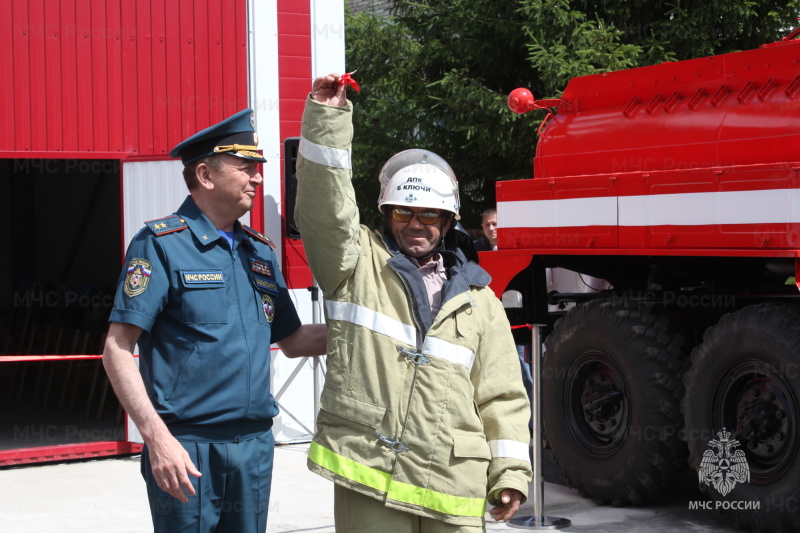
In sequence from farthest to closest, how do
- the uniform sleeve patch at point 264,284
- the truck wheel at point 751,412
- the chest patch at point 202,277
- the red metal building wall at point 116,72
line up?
the red metal building wall at point 116,72, the truck wheel at point 751,412, the uniform sleeve patch at point 264,284, the chest patch at point 202,277

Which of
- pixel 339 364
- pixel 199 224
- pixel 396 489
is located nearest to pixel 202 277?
pixel 199 224

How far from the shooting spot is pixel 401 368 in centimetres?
341

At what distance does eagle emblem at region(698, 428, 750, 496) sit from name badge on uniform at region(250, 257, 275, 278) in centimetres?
374

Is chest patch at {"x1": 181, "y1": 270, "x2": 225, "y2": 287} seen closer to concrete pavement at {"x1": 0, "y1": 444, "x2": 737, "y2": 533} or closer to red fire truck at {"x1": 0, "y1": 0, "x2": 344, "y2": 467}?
concrete pavement at {"x1": 0, "y1": 444, "x2": 737, "y2": 533}

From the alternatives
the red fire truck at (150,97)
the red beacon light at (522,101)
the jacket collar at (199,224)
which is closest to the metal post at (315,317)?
the red fire truck at (150,97)

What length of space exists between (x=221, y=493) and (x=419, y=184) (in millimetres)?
1169

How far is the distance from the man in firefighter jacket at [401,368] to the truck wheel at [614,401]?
368 cm

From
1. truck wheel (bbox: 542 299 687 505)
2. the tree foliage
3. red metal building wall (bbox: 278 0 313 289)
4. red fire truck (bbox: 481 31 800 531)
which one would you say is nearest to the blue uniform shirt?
red fire truck (bbox: 481 31 800 531)

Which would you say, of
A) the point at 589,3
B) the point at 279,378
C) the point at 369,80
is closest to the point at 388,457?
the point at 279,378

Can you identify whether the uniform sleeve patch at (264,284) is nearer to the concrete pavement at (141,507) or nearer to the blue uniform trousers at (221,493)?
the blue uniform trousers at (221,493)

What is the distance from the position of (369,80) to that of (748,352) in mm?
11456

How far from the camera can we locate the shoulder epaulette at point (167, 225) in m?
3.58

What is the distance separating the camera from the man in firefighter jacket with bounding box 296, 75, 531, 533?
11.0ft

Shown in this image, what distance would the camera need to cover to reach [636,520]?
6.93 meters
